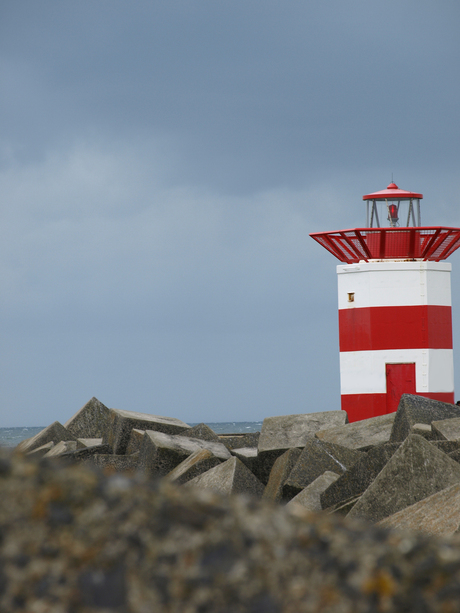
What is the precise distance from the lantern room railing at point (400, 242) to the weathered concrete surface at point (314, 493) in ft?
20.5

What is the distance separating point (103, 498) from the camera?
44.3 inches

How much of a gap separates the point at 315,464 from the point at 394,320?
17.6 ft

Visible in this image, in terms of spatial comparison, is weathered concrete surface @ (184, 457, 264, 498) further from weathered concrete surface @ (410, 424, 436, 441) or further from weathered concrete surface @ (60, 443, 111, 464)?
weathered concrete surface @ (410, 424, 436, 441)

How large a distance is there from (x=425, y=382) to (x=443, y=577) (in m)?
10.2

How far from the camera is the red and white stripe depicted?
1086 cm

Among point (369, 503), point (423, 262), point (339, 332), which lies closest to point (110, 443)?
point (369, 503)

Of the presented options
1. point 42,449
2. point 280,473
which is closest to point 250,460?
point 280,473

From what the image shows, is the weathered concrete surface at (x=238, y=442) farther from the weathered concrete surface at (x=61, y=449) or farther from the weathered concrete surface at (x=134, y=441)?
the weathered concrete surface at (x=61, y=449)

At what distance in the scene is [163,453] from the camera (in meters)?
6.39

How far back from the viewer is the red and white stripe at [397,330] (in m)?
10.9

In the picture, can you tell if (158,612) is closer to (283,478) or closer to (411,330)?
(283,478)

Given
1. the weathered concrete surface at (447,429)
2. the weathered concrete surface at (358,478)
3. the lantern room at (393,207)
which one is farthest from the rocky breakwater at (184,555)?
the lantern room at (393,207)

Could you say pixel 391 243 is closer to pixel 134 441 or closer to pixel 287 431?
pixel 287 431

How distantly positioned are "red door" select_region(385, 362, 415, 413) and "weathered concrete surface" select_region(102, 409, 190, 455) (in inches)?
163
